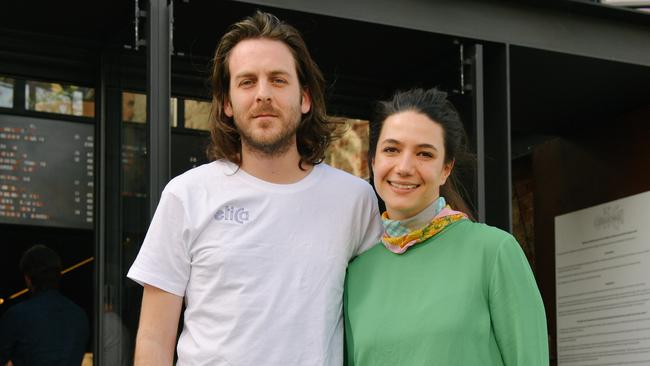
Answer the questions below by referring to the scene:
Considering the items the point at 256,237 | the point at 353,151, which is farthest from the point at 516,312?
the point at 353,151

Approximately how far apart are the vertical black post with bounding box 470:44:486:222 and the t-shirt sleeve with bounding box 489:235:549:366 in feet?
6.58

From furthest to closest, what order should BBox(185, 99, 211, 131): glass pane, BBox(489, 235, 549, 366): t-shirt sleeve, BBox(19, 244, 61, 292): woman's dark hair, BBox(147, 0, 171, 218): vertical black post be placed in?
BBox(19, 244, 61, 292): woman's dark hair, BBox(185, 99, 211, 131): glass pane, BBox(147, 0, 171, 218): vertical black post, BBox(489, 235, 549, 366): t-shirt sleeve

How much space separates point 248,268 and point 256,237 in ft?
0.31

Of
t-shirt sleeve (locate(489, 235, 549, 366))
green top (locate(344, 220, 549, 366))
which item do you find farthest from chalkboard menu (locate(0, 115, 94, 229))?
t-shirt sleeve (locate(489, 235, 549, 366))

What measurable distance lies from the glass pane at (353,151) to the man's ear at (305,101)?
2.16 meters

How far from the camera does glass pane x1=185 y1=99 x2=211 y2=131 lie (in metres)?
5.01

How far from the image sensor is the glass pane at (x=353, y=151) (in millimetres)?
5461

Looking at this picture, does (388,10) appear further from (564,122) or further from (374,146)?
(564,122)

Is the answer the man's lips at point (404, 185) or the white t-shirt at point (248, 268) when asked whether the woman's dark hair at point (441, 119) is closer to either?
the man's lips at point (404, 185)

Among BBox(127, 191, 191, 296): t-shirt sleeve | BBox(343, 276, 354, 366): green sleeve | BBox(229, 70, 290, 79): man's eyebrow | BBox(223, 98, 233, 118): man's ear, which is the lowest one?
BBox(343, 276, 354, 366): green sleeve

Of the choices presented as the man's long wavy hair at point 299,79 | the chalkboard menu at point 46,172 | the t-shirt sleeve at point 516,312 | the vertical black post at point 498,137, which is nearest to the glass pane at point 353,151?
the vertical black post at point 498,137

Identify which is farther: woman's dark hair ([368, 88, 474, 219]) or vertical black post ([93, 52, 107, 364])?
vertical black post ([93, 52, 107, 364])

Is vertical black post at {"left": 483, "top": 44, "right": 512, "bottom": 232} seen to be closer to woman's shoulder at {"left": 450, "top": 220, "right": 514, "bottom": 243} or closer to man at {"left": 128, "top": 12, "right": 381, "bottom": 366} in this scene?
man at {"left": 128, "top": 12, "right": 381, "bottom": 366}

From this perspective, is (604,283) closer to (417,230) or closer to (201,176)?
(417,230)
